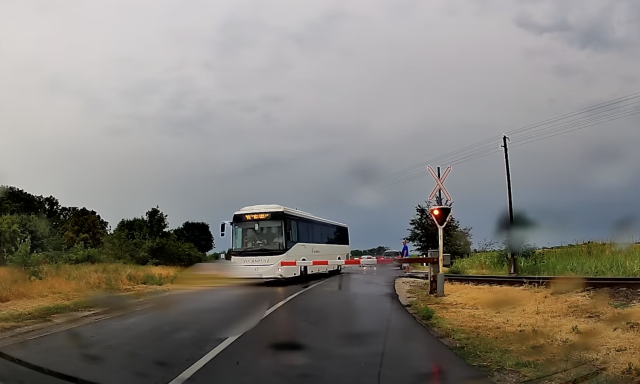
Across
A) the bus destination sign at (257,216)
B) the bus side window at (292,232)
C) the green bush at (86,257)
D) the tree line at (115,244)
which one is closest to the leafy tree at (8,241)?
the tree line at (115,244)

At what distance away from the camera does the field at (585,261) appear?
19.9 metres

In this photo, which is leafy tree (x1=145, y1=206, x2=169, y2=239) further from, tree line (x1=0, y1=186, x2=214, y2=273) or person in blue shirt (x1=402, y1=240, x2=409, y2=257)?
person in blue shirt (x1=402, y1=240, x2=409, y2=257)

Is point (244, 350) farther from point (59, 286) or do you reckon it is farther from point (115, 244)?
point (115, 244)

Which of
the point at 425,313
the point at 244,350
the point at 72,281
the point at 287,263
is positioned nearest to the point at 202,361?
the point at 244,350

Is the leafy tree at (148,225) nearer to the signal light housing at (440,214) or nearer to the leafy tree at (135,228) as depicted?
the leafy tree at (135,228)

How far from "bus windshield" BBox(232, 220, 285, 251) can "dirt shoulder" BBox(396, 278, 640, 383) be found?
392 inches

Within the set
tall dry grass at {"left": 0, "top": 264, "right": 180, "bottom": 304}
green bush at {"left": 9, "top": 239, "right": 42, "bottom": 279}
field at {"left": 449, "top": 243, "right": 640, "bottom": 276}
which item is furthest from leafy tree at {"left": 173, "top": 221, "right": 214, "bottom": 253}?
field at {"left": 449, "top": 243, "right": 640, "bottom": 276}

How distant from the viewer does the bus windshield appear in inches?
966

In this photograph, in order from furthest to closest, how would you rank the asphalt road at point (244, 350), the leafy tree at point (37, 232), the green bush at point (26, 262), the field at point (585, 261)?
1. the leafy tree at point (37, 232)
2. the green bush at point (26, 262)
3. the field at point (585, 261)
4. the asphalt road at point (244, 350)

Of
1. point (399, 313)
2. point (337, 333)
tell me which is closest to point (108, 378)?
point (337, 333)

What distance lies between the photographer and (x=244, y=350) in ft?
28.0

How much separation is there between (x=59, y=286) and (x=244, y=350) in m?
14.0

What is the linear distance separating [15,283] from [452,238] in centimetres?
2654

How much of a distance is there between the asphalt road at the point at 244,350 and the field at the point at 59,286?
108 inches
